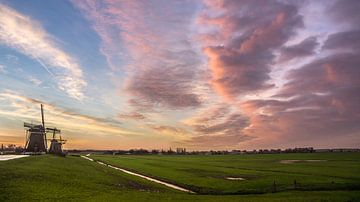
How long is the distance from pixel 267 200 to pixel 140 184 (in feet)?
76.0

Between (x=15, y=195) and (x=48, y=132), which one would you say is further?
(x=48, y=132)

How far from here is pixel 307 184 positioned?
171 feet

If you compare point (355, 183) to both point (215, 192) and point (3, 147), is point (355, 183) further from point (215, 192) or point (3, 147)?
point (3, 147)

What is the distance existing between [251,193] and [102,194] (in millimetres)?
20032

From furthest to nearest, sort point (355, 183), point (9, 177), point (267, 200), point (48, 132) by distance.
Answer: point (48, 132)
point (355, 183)
point (9, 177)
point (267, 200)

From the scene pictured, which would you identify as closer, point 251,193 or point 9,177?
point 9,177

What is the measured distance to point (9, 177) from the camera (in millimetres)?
40812

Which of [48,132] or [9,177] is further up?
[48,132]

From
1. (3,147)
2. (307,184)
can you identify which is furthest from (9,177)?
(3,147)

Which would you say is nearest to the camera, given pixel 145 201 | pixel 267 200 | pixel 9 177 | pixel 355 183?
pixel 145 201

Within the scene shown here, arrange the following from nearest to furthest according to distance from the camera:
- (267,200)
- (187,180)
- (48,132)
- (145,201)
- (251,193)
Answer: (145,201), (267,200), (251,193), (187,180), (48,132)

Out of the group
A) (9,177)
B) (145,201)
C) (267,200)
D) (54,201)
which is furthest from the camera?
(9,177)

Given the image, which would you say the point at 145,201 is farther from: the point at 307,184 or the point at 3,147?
the point at 3,147

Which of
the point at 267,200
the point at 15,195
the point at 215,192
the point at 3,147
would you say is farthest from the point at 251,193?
the point at 3,147
